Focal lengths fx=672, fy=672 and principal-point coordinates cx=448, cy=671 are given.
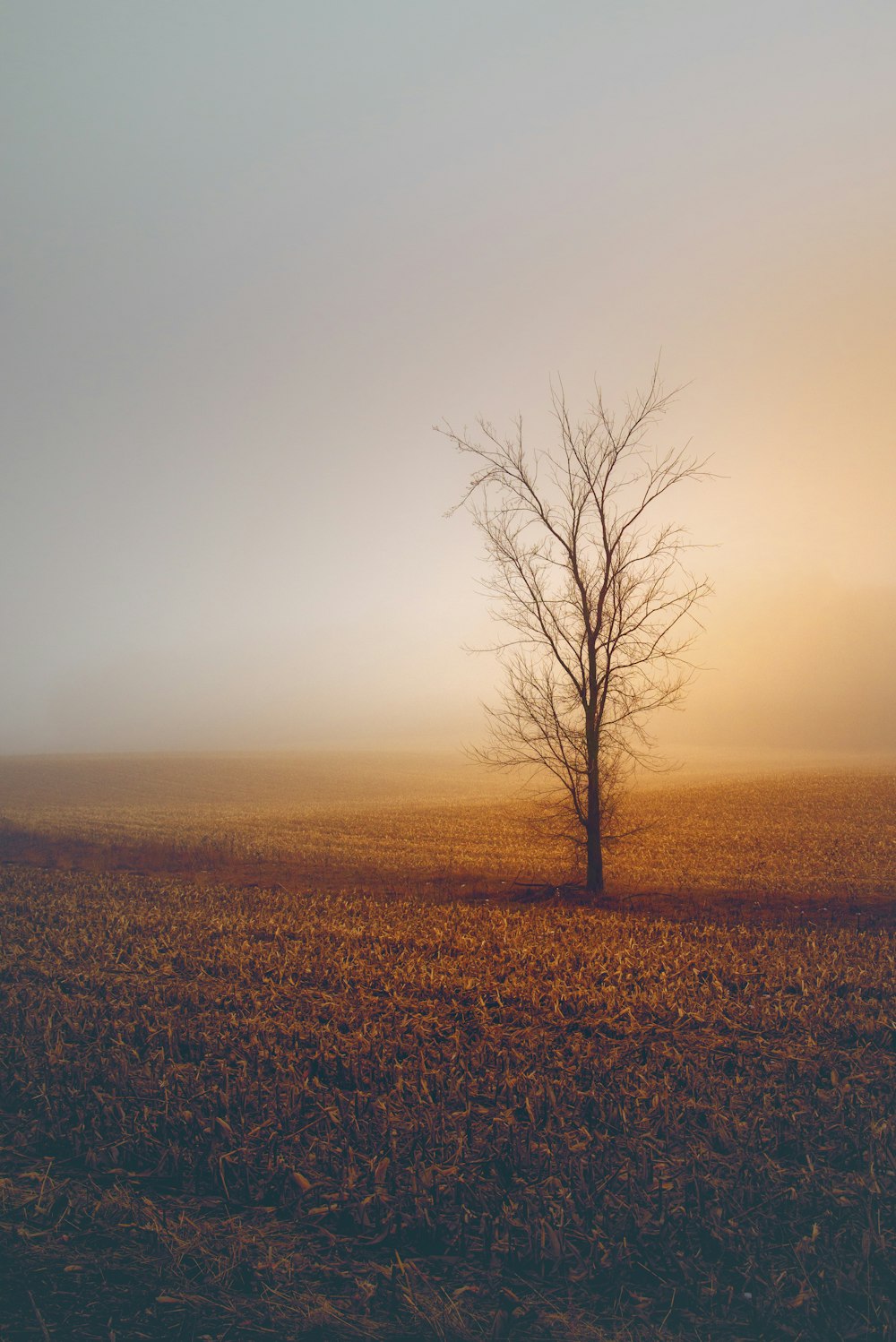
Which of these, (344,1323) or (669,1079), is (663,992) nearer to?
(669,1079)

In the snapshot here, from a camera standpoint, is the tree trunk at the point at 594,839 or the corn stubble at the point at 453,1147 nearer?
the corn stubble at the point at 453,1147

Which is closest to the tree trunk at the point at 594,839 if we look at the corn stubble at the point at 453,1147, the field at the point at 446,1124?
the field at the point at 446,1124

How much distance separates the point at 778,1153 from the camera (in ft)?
17.4

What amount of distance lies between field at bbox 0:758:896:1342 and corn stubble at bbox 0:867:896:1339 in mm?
24

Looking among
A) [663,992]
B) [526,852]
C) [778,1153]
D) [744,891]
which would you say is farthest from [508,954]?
[526,852]

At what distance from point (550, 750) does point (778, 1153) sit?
10085mm

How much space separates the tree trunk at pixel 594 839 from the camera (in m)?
15.1

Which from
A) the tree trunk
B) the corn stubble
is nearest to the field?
the corn stubble

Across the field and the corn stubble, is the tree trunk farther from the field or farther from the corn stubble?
the corn stubble

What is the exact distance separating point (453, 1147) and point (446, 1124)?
287mm

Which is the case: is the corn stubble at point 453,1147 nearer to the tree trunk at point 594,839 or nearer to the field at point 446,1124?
the field at point 446,1124

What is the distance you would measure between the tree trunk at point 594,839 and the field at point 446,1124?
1996 millimetres

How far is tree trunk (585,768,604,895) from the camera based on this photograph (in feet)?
49.5

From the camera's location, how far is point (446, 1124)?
560cm
